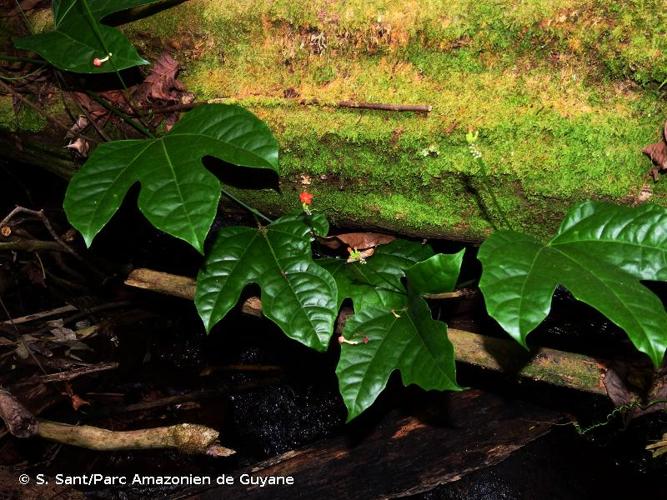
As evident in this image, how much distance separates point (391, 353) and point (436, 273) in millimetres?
307

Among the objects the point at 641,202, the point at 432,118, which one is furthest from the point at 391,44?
the point at 641,202

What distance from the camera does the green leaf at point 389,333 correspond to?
66.2 inches

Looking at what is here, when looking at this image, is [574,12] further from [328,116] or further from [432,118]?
[328,116]

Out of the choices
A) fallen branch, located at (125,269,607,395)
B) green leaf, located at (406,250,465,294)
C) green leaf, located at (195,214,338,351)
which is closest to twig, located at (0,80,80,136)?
green leaf, located at (195,214,338,351)

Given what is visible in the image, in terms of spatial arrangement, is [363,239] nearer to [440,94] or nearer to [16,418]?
[440,94]

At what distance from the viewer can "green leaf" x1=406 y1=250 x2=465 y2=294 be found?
169 centimetres

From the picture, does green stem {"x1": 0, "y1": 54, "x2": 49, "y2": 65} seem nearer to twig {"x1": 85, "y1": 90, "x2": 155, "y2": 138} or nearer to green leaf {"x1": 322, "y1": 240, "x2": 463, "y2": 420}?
twig {"x1": 85, "y1": 90, "x2": 155, "y2": 138}

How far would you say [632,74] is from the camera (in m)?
1.67

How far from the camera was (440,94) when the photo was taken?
6.08 ft

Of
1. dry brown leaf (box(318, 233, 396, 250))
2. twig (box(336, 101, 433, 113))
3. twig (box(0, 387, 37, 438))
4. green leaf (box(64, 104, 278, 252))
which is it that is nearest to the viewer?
green leaf (box(64, 104, 278, 252))

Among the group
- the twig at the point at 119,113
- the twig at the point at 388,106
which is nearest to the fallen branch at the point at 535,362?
the twig at the point at 388,106

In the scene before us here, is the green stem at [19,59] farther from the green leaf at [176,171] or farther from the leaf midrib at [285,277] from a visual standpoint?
the leaf midrib at [285,277]

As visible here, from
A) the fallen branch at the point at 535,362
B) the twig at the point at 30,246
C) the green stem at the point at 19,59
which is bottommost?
the twig at the point at 30,246

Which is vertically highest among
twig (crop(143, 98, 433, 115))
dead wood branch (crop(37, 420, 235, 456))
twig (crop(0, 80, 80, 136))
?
twig (crop(143, 98, 433, 115))
